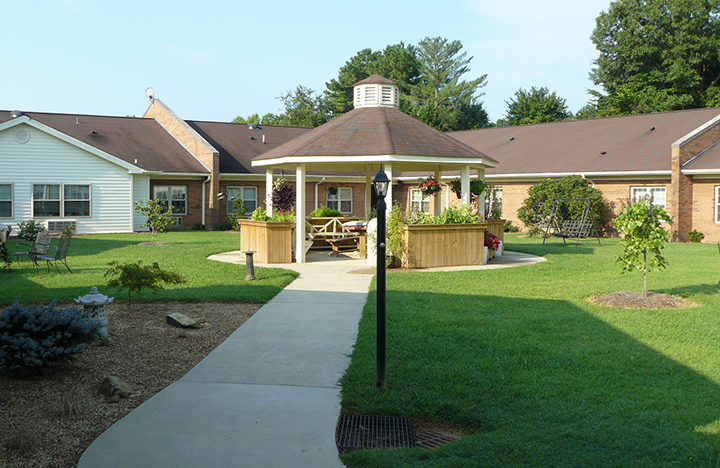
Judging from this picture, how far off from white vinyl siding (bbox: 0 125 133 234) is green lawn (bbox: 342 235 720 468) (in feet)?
63.3

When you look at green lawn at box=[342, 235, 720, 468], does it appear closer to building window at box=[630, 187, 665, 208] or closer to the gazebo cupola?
the gazebo cupola

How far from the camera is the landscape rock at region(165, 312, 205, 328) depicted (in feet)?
25.8

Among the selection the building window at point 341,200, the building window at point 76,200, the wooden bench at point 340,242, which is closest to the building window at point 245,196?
the building window at point 341,200

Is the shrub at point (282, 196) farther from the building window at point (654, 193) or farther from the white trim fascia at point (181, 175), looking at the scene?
the building window at point (654, 193)

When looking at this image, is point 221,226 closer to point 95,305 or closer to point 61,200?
point 61,200

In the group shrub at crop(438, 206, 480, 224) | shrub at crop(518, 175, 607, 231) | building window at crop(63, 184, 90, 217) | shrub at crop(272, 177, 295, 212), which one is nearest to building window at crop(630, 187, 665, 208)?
shrub at crop(518, 175, 607, 231)

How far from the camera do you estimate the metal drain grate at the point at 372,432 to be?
443cm

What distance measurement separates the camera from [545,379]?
5637 millimetres

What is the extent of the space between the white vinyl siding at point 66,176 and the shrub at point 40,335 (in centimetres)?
2115

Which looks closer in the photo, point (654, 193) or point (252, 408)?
point (252, 408)

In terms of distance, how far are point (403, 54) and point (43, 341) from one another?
62.6 metres

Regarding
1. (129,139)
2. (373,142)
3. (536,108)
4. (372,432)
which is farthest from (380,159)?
(536,108)

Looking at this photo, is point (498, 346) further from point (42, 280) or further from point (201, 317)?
point (42, 280)

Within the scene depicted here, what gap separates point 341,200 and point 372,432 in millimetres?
28148
